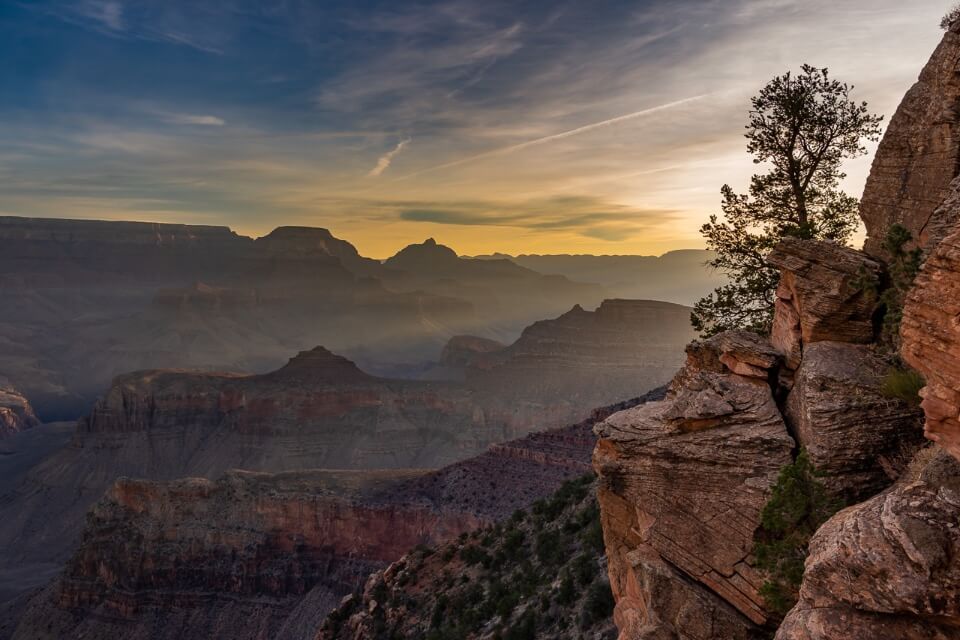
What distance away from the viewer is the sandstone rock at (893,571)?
914 centimetres

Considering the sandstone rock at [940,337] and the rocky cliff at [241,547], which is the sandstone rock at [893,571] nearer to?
the sandstone rock at [940,337]

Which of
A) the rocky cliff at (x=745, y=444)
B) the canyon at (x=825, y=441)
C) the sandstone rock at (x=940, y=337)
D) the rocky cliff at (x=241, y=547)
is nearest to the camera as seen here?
the sandstone rock at (x=940, y=337)

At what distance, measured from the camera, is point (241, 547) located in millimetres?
67125

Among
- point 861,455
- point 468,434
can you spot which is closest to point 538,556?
point 861,455

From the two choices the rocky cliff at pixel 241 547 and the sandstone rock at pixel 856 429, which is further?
the rocky cliff at pixel 241 547

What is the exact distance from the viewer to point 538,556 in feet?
102

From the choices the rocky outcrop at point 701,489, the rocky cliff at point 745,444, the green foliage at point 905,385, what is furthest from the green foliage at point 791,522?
the green foliage at point 905,385

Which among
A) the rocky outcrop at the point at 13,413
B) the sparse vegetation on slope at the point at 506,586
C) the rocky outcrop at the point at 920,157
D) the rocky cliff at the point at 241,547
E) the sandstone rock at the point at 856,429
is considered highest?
the rocky outcrop at the point at 920,157

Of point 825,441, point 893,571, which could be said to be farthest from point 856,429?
point 893,571

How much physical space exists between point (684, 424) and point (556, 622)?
39.4ft

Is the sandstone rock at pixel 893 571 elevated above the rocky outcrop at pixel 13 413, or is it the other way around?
the sandstone rock at pixel 893 571

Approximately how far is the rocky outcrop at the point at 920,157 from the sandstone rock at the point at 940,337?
360 centimetres

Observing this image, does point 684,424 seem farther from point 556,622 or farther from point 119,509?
point 119,509

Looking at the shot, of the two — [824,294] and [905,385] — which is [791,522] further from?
[824,294]
